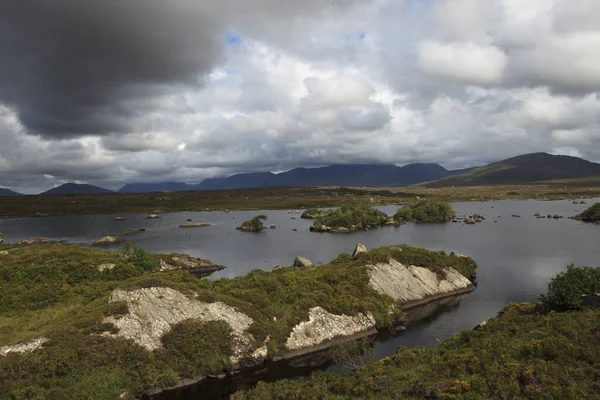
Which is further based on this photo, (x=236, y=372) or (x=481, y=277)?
(x=481, y=277)

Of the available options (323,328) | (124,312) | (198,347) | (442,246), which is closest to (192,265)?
(124,312)

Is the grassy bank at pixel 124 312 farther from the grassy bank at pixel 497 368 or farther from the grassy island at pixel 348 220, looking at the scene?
the grassy island at pixel 348 220

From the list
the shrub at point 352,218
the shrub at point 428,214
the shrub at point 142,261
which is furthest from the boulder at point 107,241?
the shrub at point 428,214

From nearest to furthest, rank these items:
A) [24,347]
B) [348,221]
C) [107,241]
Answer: [24,347]
[107,241]
[348,221]

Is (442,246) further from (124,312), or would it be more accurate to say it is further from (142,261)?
(124,312)

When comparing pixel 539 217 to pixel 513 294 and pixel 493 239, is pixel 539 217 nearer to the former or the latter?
pixel 493 239

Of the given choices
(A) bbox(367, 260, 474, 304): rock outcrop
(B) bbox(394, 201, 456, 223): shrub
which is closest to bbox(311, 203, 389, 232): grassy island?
(B) bbox(394, 201, 456, 223): shrub

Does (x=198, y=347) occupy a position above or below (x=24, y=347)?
below

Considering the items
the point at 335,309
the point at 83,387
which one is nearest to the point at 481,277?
the point at 335,309
